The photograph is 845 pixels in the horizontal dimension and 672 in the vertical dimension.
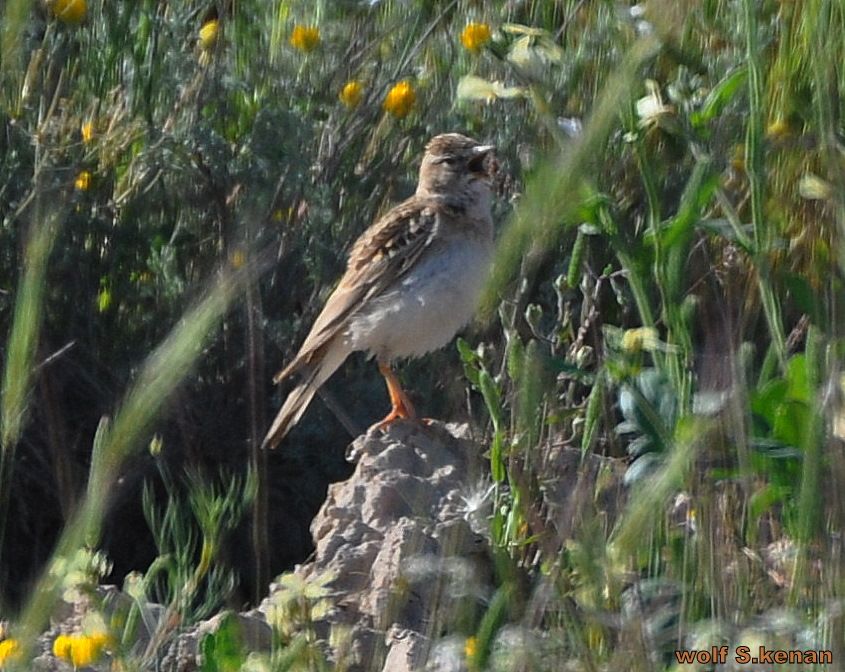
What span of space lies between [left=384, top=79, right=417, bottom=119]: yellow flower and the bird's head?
0.15 m

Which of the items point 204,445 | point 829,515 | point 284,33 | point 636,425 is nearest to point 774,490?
point 636,425

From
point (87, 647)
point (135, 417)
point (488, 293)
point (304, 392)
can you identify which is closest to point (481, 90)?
point (488, 293)

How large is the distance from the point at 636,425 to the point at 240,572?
7.63 ft

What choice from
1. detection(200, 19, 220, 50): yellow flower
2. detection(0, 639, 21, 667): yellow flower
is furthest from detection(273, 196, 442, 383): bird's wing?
detection(0, 639, 21, 667): yellow flower

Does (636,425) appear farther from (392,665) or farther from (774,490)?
(392,665)

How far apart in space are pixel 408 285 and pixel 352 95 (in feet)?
2.41

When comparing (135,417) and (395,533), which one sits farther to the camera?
(395,533)

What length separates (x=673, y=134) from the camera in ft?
8.99

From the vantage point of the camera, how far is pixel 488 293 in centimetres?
215

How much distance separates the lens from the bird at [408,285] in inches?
203

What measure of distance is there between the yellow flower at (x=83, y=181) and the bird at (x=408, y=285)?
90 centimetres

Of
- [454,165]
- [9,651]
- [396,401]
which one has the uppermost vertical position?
[454,165]

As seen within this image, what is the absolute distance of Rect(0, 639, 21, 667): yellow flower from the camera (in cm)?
230

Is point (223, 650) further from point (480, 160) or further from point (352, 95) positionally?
point (352, 95)
